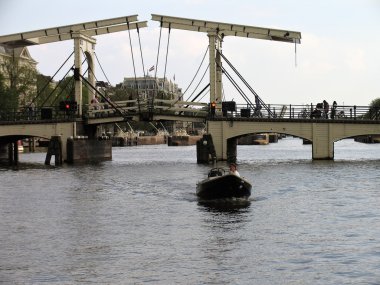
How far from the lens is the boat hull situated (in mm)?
30969

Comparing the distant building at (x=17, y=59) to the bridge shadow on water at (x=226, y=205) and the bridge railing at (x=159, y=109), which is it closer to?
the bridge railing at (x=159, y=109)

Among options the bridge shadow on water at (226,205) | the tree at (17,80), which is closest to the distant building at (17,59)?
the tree at (17,80)

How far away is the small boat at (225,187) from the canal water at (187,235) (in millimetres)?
487

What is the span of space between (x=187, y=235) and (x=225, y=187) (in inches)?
348

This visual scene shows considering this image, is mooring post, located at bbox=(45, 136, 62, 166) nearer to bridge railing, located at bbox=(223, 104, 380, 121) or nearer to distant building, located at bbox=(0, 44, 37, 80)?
bridge railing, located at bbox=(223, 104, 380, 121)

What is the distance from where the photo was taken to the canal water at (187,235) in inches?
690

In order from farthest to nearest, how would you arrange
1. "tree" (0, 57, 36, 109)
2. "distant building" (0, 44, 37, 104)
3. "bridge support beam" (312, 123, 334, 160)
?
"distant building" (0, 44, 37, 104) → "tree" (0, 57, 36, 109) → "bridge support beam" (312, 123, 334, 160)

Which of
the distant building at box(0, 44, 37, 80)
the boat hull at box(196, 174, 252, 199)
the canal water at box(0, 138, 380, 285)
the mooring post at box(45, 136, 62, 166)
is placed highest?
the distant building at box(0, 44, 37, 80)

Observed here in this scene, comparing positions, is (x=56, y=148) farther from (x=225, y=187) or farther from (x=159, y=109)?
(x=225, y=187)

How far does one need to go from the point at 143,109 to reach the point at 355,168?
18.6 m

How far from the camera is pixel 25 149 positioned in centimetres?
11212

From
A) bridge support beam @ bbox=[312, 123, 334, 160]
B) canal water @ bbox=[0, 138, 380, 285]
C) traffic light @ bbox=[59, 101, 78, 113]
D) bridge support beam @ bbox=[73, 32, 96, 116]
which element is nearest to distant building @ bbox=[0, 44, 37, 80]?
bridge support beam @ bbox=[73, 32, 96, 116]

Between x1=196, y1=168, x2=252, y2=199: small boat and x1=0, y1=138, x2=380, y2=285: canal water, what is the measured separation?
1.60 ft

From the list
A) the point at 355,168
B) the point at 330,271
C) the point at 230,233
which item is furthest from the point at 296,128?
the point at 330,271
